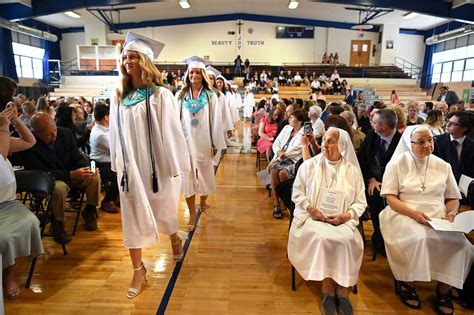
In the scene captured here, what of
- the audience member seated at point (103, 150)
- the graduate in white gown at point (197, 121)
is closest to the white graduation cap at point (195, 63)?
the graduate in white gown at point (197, 121)

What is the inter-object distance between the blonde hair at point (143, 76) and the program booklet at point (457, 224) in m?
2.17

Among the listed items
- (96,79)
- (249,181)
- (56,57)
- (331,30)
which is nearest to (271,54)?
(331,30)

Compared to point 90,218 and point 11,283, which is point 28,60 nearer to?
point 90,218

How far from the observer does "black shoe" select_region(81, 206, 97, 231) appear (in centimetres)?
359

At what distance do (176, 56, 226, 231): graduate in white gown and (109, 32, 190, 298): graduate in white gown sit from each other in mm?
994

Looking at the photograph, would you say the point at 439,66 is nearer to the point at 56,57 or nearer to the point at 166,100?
the point at 166,100

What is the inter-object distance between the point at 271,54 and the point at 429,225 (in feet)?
72.5

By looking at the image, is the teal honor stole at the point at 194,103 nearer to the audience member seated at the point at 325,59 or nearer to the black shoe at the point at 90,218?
the black shoe at the point at 90,218

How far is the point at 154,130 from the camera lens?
2.29 metres

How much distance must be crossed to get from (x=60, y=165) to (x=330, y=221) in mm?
2760

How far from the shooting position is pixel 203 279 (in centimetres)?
266

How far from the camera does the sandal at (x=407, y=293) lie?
2340mm

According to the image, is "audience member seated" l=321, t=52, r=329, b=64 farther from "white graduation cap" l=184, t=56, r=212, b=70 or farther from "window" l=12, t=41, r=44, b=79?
"white graduation cap" l=184, t=56, r=212, b=70

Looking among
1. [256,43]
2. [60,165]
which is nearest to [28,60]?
[256,43]
